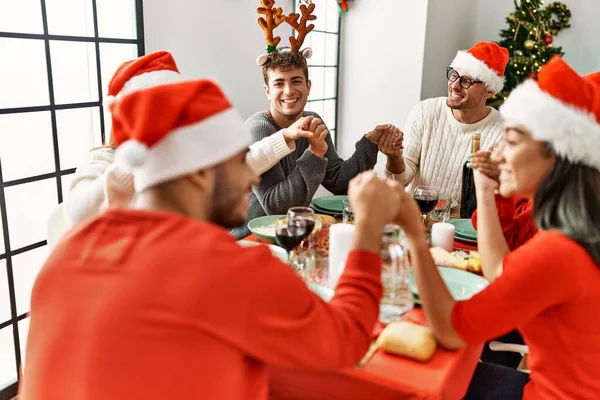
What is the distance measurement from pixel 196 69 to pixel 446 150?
140cm

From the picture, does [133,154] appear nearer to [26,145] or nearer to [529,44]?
[26,145]

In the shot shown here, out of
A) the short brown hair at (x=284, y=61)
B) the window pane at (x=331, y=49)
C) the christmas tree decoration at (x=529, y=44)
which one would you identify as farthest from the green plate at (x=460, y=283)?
the christmas tree decoration at (x=529, y=44)

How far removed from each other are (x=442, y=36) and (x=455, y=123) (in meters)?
2.01

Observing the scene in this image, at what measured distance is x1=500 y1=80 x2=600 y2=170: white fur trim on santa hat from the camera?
1139 millimetres

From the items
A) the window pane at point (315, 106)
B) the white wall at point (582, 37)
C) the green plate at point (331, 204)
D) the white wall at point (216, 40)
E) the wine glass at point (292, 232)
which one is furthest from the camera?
the white wall at point (582, 37)

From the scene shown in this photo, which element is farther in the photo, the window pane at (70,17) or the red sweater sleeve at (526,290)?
the window pane at (70,17)

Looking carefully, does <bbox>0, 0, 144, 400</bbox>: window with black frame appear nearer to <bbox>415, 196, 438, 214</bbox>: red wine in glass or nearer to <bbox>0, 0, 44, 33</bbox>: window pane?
<bbox>0, 0, 44, 33</bbox>: window pane

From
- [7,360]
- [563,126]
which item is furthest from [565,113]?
[7,360]

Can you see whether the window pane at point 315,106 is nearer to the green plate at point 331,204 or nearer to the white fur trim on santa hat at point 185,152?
the green plate at point 331,204

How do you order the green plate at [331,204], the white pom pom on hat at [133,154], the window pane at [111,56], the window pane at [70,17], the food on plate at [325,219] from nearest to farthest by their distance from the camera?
the white pom pom on hat at [133,154] → the food on plate at [325,219] → the green plate at [331,204] → the window pane at [70,17] → the window pane at [111,56]

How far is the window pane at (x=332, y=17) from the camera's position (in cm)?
432

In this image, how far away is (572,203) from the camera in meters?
1.15

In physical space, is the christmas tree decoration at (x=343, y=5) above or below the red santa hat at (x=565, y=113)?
above

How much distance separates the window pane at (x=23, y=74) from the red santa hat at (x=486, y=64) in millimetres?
2016
